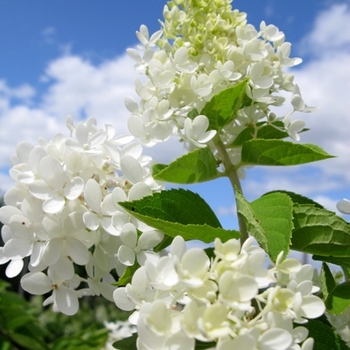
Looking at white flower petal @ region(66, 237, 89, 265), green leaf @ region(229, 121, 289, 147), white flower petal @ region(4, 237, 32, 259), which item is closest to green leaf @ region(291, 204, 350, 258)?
green leaf @ region(229, 121, 289, 147)

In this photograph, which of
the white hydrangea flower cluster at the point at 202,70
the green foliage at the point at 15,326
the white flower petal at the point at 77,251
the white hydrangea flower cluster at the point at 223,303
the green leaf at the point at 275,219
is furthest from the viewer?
the green foliage at the point at 15,326

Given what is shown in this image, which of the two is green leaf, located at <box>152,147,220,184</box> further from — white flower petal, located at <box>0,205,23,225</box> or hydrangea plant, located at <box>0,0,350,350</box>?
white flower petal, located at <box>0,205,23,225</box>

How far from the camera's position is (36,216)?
0.79m

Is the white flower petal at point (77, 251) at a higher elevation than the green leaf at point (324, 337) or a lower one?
higher

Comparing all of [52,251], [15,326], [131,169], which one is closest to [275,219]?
[131,169]

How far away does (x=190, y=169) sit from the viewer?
32.7 inches

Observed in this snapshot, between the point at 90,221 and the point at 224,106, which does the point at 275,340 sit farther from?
the point at 224,106

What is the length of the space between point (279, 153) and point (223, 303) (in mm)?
414

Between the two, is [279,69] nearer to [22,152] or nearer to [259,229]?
[259,229]

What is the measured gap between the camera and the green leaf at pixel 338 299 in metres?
0.74

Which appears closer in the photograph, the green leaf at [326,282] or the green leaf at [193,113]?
the green leaf at [326,282]

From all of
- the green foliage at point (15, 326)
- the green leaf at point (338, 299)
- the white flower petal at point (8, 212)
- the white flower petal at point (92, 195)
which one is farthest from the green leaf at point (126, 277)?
the green foliage at point (15, 326)

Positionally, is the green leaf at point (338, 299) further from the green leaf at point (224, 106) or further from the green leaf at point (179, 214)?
the green leaf at point (224, 106)

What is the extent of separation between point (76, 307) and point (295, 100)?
0.56m
